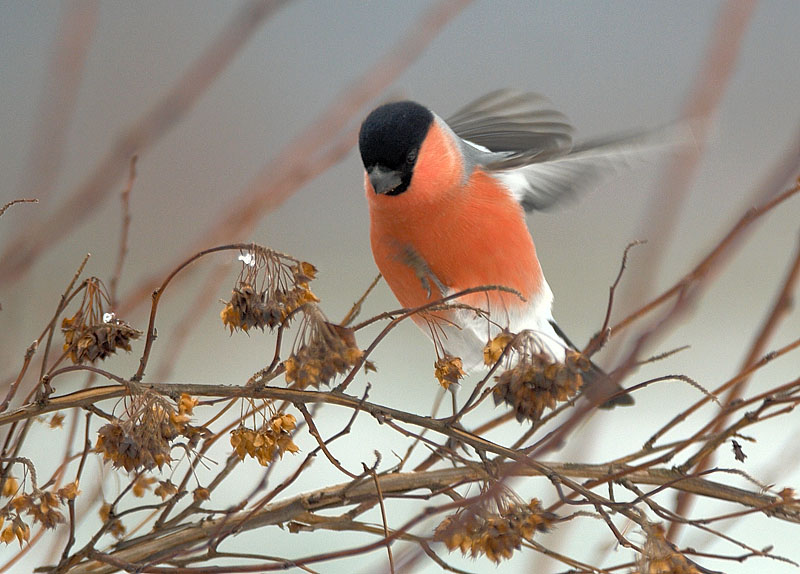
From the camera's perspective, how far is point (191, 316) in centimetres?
65

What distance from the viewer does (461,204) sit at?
0.78 meters

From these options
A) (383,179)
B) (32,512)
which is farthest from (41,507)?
(383,179)

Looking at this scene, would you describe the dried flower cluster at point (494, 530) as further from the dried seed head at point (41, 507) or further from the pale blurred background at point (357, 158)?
the pale blurred background at point (357, 158)

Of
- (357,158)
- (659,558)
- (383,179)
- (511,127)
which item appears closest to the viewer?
(659,558)

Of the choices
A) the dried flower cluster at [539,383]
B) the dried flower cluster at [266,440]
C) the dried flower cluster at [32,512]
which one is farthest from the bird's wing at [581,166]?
the dried flower cluster at [32,512]

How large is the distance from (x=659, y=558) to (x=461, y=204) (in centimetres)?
44

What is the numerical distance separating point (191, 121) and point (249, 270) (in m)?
1.63

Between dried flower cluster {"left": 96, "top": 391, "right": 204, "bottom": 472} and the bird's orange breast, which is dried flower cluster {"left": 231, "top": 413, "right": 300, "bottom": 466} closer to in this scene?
dried flower cluster {"left": 96, "top": 391, "right": 204, "bottom": 472}

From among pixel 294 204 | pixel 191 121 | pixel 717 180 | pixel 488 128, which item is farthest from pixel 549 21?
pixel 488 128

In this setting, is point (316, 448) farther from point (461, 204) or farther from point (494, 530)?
point (461, 204)

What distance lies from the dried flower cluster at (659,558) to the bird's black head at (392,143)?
0.38 metres

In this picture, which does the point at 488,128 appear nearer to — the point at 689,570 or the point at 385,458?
the point at 689,570

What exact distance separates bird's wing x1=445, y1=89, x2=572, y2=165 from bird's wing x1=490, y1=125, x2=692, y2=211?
13 millimetres

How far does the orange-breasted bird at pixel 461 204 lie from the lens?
736mm
